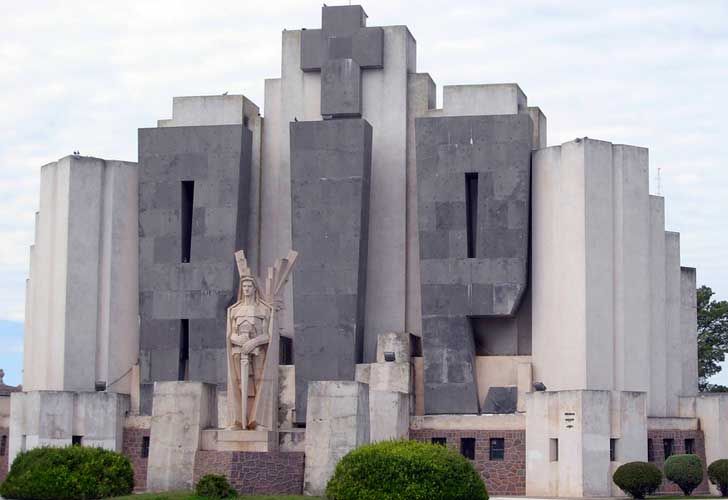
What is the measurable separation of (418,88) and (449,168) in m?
3.94

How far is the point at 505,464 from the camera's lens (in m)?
46.6

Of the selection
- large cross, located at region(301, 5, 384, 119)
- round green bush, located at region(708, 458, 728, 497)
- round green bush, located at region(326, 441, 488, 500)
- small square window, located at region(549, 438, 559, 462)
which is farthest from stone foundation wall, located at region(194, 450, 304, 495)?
large cross, located at region(301, 5, 384, 119)

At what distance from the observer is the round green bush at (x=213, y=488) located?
35562mm

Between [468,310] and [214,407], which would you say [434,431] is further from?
[214,407]

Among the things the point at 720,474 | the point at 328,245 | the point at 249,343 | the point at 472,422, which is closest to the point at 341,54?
the point at 328,245

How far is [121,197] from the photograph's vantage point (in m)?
52.7

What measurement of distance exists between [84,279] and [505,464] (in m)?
15.5

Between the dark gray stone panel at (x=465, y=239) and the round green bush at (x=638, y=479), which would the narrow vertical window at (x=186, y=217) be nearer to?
the dark gray stone panel at (x=465, y=239)

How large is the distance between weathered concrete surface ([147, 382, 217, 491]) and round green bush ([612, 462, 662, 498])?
38.0 ft

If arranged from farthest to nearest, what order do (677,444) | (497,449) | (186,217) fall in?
(186,217), (677,444), (497,449)

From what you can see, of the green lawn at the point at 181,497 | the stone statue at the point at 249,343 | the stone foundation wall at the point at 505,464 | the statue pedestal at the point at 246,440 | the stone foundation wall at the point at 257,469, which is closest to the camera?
the green lawn at the point at 181,497

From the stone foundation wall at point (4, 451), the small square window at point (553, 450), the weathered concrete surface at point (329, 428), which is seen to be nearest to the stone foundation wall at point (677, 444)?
the small square window at point (553, 450)

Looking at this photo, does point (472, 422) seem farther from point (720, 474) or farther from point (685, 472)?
point (720, 474)

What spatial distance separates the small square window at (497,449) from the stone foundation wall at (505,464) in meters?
0.10
